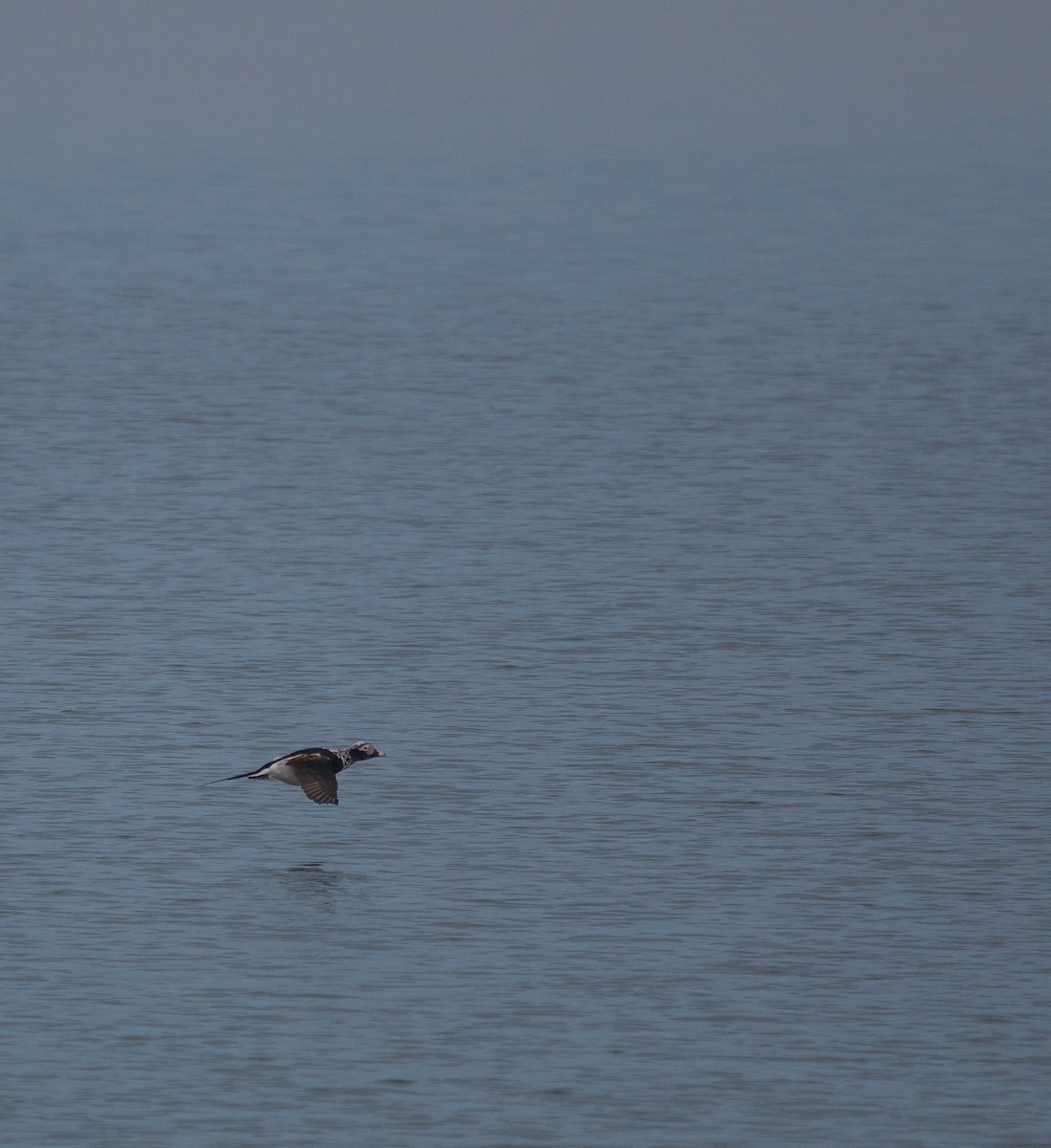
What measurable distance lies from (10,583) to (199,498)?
4.15 meters

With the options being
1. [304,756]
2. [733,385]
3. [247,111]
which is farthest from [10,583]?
[247,111]

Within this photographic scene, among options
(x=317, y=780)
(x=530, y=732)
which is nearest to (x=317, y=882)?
(x=317, y=780)

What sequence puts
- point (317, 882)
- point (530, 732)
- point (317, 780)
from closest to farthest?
1. point (317, 882)
2. point (317, 780)
3. point (530, 732)

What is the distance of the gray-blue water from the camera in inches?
534

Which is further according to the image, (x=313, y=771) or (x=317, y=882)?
(x=313, y=771)

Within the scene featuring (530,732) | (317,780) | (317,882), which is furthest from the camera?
(530,732)

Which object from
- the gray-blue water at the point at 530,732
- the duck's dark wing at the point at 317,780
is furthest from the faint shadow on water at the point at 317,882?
the duck's dark wing at the point at 317,780

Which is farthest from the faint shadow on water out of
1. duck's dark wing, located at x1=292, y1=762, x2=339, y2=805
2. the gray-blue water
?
duck's dark wing, located at x1=292, y1=762, x2=339, y2=805

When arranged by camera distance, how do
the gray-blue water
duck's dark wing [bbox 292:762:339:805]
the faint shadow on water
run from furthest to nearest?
1. duck's dark wing [bbox 292:762:339:805]
2. the faint shadow on water
3. the gray-blue water

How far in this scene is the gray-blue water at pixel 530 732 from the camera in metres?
13.6

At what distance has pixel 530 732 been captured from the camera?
1908 cm

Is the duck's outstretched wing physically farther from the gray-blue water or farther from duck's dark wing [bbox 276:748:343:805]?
the gray-blue water

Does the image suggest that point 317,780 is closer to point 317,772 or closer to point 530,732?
point 317,772

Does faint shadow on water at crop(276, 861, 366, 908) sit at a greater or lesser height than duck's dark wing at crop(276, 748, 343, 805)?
lesser
